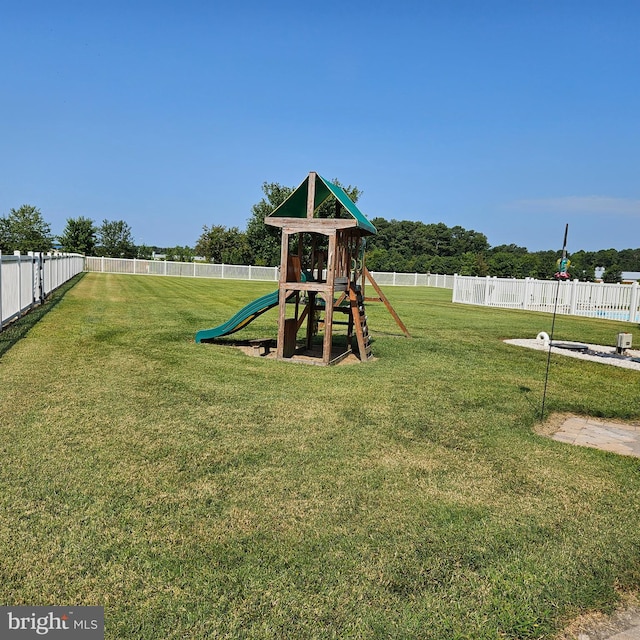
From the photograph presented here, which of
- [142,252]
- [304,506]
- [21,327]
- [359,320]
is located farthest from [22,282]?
[142,252]

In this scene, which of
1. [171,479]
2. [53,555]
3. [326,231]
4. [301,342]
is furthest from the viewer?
[301,342]

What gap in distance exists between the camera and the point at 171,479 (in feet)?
12.4

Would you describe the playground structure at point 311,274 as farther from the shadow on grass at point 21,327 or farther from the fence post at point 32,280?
the fence post at point 32,280

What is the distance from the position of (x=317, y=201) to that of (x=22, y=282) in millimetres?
7166

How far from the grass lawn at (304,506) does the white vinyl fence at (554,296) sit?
15.3 m

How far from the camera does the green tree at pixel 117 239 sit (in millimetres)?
56406

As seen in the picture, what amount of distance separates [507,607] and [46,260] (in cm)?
1753

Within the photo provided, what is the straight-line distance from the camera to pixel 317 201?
9.71m

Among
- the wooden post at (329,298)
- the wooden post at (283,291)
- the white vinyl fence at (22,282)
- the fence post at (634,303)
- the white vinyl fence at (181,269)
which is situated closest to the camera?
the wooden post at (329,298)

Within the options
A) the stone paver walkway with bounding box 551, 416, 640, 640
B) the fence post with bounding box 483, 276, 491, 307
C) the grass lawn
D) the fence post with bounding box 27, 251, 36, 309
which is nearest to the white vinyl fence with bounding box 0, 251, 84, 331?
the fence post with bounding box 27, 251, 36, 309

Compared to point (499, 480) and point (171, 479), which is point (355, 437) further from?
point (171, 479)

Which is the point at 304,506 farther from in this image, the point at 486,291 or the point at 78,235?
the point at 78,235

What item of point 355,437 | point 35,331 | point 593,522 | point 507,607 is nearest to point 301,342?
point 35,331

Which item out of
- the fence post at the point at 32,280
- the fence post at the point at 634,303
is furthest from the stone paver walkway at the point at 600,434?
the fence post at the point at 634,303
